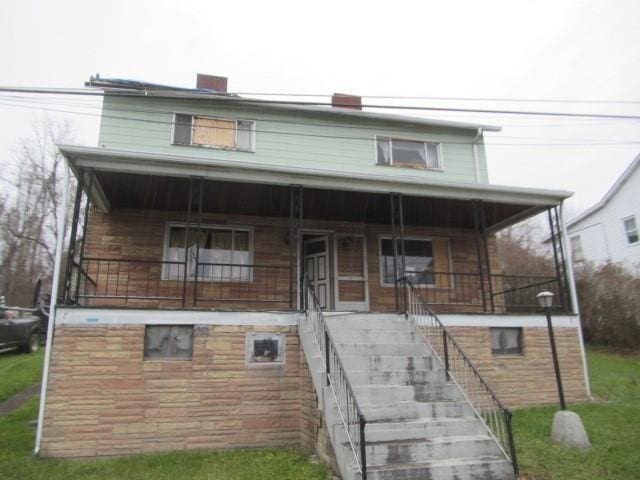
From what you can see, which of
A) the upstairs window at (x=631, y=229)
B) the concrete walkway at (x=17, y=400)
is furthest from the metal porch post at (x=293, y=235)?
the upstairs window at (x=631, y=229)

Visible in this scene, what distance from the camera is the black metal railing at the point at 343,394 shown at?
174 inches

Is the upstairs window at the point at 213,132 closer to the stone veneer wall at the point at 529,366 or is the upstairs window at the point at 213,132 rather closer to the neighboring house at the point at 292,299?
the neighboring house at the point at 292,299

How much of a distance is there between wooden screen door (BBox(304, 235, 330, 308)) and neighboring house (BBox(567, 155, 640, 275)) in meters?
12.4

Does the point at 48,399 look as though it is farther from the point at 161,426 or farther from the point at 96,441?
the point at 161,426

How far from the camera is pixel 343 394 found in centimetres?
525

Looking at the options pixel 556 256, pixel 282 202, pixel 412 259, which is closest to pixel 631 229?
pixel 556 256

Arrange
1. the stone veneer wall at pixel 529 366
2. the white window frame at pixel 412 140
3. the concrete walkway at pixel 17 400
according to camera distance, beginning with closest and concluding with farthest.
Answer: the stone veneer wall at pixel 529 366 < the concrete walkway at pixel 17 400 < the white window frame at pixel 412 140

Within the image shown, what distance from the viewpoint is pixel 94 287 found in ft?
29.2

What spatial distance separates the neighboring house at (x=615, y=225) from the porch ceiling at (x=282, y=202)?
10140 mm

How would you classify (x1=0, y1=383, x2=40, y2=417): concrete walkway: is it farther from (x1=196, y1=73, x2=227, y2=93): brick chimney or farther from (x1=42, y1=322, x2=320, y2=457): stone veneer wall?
(x1=196, y1=73, x2=227, y2=93): brick chimney

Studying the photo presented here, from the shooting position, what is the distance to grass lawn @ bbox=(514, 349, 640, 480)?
5094 millimetres

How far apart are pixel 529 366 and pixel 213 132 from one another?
8.73m

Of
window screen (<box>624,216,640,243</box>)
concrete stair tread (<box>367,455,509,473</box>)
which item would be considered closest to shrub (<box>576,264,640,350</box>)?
window screen (<box>624,216,640,243</box>)

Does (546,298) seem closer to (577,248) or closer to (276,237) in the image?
(276,237)
